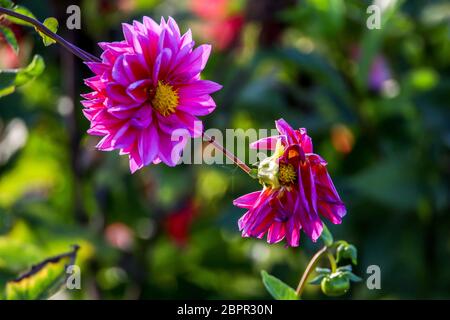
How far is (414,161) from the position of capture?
1337mm

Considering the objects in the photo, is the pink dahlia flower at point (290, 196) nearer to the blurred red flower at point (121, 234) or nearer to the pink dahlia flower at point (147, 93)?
the pink dahlia flower at point (147, 93)

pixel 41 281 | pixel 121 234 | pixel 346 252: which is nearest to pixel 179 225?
pixel 121 234

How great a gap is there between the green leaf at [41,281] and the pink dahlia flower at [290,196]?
0.73ft

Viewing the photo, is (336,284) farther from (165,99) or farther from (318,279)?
(165,99)

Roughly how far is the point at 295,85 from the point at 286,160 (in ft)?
3.26

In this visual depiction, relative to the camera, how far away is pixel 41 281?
0.71 meters

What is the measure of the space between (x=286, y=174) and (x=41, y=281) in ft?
0.93

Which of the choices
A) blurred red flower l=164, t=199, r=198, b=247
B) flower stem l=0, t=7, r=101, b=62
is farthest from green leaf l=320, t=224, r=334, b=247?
blurred red flower l=164, t=199, r=198, b=247

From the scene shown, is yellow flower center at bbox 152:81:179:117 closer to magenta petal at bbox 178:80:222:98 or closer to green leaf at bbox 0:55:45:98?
magenta petal at bbox 178:80:222:98

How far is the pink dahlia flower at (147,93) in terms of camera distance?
508 millimetres

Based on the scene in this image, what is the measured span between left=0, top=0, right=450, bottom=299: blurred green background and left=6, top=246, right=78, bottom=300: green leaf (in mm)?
506

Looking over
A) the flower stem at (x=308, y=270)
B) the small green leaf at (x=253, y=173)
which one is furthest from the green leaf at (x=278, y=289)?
the small green leaf at (x=253, y=173)

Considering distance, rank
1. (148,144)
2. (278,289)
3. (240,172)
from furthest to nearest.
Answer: (240,172) < (278,289) < (148,144)
